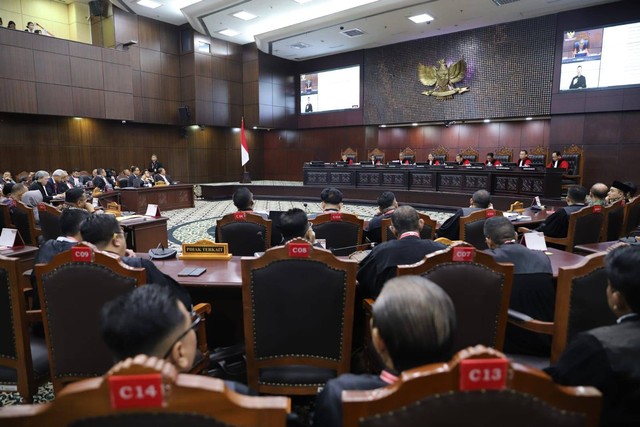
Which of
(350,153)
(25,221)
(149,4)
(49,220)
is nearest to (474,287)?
(49,220)

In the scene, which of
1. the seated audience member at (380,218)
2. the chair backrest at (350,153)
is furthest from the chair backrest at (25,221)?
the chair backrest at (350,153)

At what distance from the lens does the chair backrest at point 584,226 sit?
3879 mm

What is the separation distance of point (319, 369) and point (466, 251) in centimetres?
85

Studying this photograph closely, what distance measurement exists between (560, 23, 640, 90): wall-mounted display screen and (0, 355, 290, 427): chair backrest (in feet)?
37.8

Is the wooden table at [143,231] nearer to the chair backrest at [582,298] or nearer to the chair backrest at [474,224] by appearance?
the chair backrest at [474,224]

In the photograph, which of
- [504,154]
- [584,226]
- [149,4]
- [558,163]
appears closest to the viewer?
[584,226]

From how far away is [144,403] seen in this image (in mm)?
677

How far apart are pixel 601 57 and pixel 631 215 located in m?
6.81

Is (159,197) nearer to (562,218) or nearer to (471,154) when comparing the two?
(562,218)

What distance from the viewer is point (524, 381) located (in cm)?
72

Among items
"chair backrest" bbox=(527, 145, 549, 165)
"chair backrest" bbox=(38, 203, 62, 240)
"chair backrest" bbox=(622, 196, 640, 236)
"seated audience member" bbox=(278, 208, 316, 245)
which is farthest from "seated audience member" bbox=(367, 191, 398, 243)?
"chair backrest" bbox=(527, 145, 549, 165)

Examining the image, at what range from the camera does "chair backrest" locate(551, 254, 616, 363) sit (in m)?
1.67

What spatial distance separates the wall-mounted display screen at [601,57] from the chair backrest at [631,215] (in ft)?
20.8

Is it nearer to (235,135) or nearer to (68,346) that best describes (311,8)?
(235,135)
